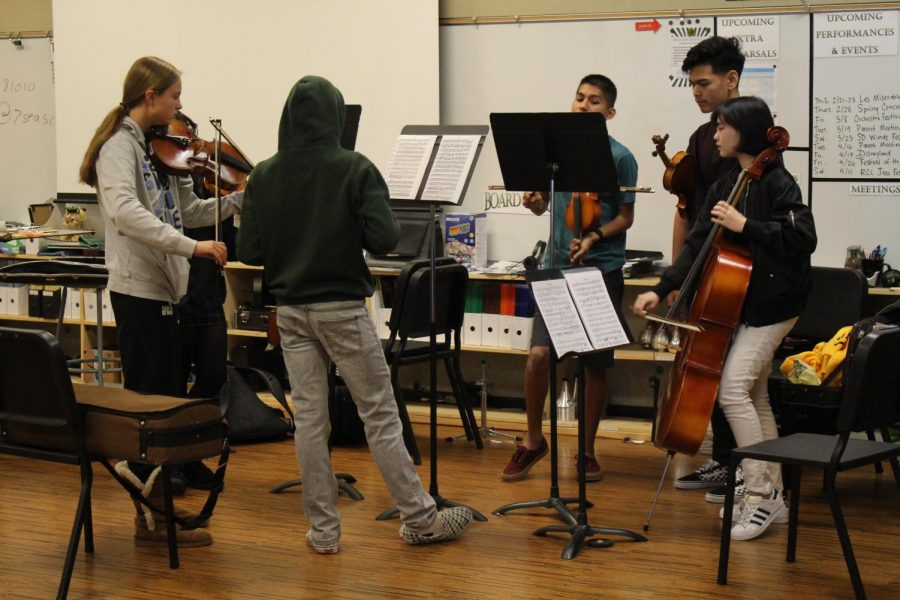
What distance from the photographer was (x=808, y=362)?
15.3 feet

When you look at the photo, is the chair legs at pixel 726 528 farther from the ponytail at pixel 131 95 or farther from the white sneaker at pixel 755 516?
the ponytail at pixel 131 95

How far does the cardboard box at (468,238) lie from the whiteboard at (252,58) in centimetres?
56

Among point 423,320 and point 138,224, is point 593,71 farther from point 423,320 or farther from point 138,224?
point 138,224

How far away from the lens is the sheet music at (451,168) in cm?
400

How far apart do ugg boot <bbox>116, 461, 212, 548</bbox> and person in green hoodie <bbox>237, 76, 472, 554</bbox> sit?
1.37 ft

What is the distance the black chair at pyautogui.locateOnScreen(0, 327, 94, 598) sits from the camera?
3.33 metres

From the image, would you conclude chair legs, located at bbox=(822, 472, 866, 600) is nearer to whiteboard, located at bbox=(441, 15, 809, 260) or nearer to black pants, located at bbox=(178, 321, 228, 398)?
black pants, located at bbox=(178, 321, 228, 398)

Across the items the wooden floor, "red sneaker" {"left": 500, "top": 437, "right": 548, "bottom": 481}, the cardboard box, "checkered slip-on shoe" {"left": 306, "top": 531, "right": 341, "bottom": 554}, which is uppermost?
the cardboard box

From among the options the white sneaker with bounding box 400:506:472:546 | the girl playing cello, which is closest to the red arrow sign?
the girl playing cello

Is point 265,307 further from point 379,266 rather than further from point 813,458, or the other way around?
point 813,458

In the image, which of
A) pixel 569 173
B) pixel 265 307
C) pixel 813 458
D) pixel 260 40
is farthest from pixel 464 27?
pixel 813 458

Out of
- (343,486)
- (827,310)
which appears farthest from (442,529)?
(827,310)

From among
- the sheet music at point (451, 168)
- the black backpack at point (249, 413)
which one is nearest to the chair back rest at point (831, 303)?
the sheet music at point (451, 168)

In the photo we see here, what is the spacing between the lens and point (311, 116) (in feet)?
11.7
